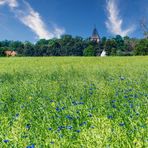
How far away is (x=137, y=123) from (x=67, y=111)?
1685mm

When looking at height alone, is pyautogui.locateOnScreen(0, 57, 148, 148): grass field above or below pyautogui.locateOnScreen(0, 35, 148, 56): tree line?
below

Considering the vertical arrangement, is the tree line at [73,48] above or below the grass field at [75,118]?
above

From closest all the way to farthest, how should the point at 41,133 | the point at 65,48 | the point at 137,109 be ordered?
the point at 41,133 < the point at 137,109 < the point at 65,48

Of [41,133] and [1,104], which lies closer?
[41,133]

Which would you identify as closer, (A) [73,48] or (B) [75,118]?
(B) [75,118]

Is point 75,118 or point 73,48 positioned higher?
point 73,48

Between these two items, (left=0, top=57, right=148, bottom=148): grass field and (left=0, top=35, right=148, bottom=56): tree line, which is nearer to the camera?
(left=0, top=57, right=148, bottom=148): grass field

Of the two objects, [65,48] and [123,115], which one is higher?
[65,48]

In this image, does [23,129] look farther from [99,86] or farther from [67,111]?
[99,86]

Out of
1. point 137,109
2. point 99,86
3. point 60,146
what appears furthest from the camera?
point 99,86

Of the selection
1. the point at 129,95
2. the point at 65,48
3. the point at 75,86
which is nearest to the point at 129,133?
the point at 129,95

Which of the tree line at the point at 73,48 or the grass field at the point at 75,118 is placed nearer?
the grass field at the point at 75,118

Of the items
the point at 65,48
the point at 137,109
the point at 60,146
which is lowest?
the point at 60,146

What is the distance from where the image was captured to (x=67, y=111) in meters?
6.79
